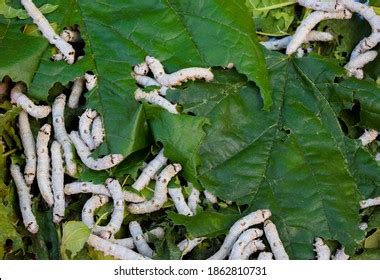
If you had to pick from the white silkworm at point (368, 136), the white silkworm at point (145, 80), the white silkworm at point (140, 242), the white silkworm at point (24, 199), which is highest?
the white silkworm at point (145, 80)

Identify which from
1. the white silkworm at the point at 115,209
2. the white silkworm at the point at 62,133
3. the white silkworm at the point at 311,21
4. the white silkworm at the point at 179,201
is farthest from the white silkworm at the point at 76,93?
the white silkworm at the point at 311,21

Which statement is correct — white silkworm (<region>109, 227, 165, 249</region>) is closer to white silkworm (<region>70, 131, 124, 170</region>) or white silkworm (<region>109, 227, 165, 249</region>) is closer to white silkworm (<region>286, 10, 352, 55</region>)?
white silkworm (<region>70, 131, 124, 170</region>)

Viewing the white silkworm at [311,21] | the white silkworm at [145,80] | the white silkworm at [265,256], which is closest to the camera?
the white silkworm at [265,256]

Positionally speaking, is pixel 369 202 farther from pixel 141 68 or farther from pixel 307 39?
pixel 141 68

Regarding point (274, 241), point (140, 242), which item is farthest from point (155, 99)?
point (274, 241)

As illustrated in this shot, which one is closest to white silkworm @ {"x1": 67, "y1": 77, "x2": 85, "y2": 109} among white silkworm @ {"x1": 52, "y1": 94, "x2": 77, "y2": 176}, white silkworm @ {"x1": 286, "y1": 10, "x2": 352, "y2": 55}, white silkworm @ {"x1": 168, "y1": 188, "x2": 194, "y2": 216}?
white silkworm @ {"x1": 52, "y1": 94, "x2": 77, "y2": 176}

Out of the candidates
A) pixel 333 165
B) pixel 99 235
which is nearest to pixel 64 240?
pixel 99 235

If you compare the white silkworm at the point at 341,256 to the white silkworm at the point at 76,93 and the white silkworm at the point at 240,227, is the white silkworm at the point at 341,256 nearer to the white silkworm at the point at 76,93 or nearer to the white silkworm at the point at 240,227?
the white silkworm at the point at 240,227
